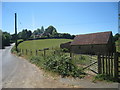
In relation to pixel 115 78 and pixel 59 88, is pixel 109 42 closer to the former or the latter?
pixel 115 78

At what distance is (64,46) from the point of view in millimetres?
39500

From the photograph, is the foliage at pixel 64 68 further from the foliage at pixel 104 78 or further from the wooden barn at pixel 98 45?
the wooden barn at pixel 98 45

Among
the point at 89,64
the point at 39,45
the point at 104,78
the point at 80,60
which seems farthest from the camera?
the point at 39,45

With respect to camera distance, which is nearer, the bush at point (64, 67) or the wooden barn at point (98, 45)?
the bush at point (64, 67)

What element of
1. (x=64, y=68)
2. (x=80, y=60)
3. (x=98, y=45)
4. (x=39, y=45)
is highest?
(x=98, y=45)

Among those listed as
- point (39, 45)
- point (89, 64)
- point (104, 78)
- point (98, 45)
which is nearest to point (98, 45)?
point (98, 45)

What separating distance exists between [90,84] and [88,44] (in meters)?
24.8

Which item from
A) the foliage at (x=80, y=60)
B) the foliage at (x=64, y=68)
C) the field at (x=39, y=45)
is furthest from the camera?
the field at (x=39, y=45)

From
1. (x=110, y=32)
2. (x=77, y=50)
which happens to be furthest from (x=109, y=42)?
(x=77, y=50)

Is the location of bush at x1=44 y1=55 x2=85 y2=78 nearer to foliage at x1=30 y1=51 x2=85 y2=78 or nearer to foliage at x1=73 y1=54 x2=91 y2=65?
foliage at x1=30 y1=51 x2=85 y2=78

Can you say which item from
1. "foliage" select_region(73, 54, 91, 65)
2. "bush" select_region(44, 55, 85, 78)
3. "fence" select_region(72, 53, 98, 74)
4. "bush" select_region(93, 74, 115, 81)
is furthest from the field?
"bush" select_region(93, 74, 115, 81)

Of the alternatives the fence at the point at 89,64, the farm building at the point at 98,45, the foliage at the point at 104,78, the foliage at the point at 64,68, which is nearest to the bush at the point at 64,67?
the foliage at the point at 64,68

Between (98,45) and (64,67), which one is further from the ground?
(98,45)

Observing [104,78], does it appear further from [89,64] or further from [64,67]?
[89,64]
